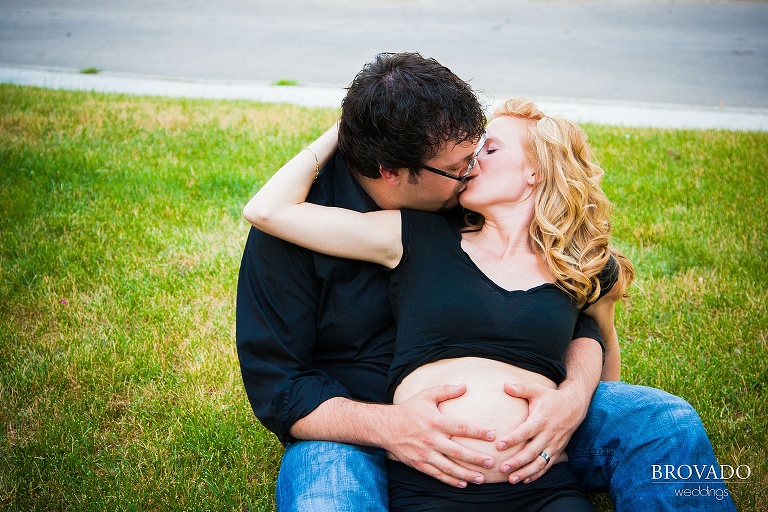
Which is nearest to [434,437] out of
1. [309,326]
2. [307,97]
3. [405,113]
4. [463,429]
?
[463,429]

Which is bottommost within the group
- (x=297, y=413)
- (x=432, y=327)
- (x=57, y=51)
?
(x=57, y=51)

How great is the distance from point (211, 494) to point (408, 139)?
161 cm

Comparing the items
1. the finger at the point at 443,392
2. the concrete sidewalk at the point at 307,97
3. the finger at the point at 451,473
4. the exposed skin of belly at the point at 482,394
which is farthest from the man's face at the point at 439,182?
the concrete sidewalk at the point at 307,97

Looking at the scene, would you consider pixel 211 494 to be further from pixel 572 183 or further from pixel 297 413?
pixel 572 183

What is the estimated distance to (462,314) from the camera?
7.98 feet

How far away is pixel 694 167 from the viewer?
6.10m

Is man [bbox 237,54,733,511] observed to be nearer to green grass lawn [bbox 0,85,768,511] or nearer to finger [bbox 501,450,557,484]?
finger [bbox 501,450,557,484]

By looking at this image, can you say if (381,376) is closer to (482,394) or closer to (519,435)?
(482,394)

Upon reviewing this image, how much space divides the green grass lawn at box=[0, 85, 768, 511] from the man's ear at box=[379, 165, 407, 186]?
53.7 inches

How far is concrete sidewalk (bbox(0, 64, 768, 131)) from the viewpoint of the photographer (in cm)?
771

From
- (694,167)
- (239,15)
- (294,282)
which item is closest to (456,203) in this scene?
(294,282)

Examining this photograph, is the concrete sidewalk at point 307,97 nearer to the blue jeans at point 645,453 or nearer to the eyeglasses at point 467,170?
the eyeglasses at point 467,170

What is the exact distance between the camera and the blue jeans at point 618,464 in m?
2.20

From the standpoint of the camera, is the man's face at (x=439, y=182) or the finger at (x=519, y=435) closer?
Result: the finger at (x=519, y=435)
